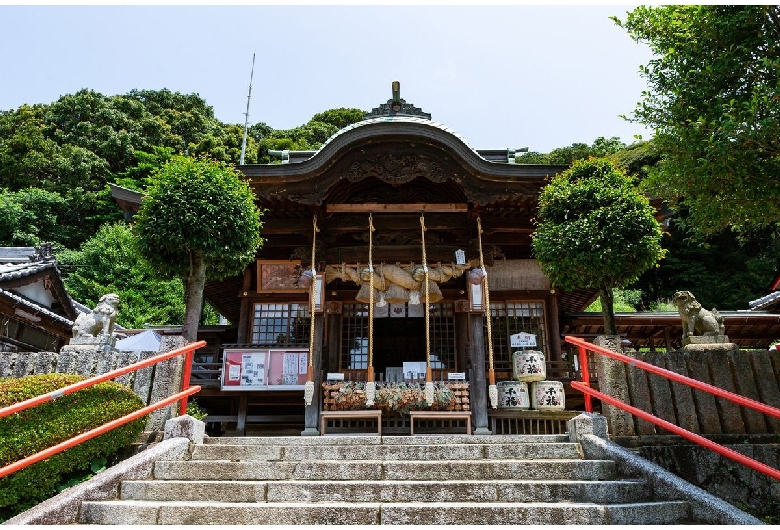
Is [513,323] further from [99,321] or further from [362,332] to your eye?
[99,321]

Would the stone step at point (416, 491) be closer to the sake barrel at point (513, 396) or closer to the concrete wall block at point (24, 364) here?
the concrete wall block at point (24, 364)

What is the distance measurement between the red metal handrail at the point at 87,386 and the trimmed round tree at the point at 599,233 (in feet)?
18.0

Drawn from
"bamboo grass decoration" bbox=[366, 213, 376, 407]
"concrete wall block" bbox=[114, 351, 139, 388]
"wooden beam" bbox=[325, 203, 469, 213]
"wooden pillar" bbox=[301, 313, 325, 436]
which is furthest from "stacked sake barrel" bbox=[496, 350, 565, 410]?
"concrete wall block" bbox=[114, 351, 139, 388]

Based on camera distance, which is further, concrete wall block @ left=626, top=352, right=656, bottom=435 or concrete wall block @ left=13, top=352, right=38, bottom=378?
concrete wall block @ left=13, top=352, right=38, bottom=378

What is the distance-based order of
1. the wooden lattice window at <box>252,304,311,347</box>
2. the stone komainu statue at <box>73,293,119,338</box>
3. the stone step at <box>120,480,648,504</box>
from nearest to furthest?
the stone step at <box>120,480,648,504</box> → the stone komainu statue at <box>73,293,119,338</box> → the wooden lattice window at <box>252,304,311,347</box>

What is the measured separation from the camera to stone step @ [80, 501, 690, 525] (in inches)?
161

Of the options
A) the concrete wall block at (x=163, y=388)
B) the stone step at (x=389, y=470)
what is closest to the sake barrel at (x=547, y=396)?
the stone step at (x=389, y=470)

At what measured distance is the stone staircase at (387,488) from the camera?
13.5 feet

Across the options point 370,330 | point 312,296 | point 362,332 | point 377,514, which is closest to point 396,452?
point 377,514

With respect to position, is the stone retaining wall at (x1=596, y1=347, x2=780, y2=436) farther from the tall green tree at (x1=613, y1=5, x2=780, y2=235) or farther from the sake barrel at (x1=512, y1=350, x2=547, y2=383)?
the sake barrel at (x1=512, y1=350, x2=547, y2=383)

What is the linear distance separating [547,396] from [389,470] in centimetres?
581

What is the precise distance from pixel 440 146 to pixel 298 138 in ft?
99.7

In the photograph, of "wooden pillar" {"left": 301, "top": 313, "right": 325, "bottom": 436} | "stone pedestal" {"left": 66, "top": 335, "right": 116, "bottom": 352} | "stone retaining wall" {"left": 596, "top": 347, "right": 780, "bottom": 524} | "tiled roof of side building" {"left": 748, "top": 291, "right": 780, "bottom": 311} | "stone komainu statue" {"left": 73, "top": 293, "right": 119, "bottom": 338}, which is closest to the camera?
"stone retaining wall" {"left": 596, "top": 347, "right": 780, "bottom": 524}

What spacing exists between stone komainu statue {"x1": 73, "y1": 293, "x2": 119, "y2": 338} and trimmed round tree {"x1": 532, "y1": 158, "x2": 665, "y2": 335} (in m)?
6.46
